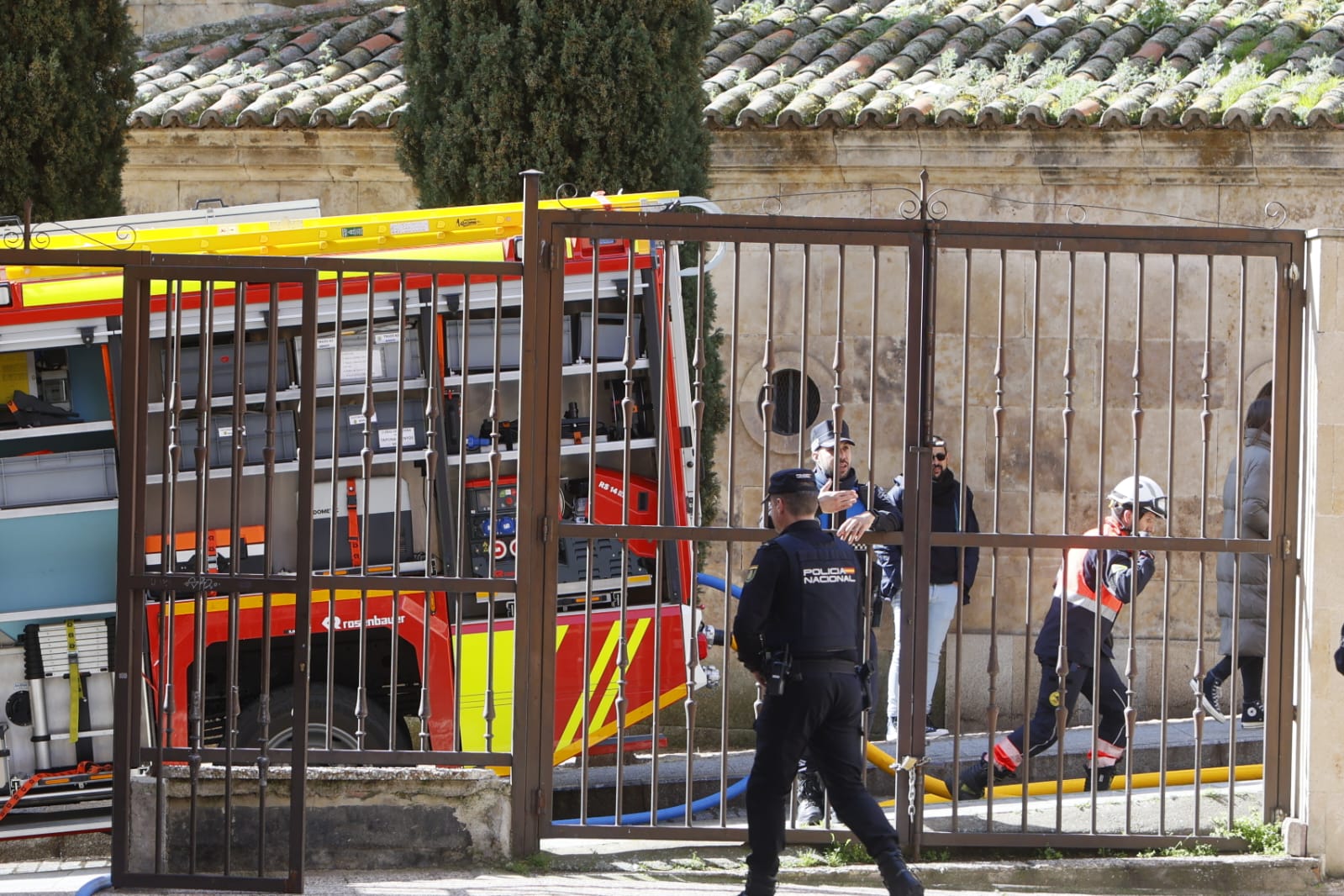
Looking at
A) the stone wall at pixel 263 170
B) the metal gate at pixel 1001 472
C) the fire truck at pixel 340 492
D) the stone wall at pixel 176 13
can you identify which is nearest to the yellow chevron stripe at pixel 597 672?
the fire truck at pixel 340 492

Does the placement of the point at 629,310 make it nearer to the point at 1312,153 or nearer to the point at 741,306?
the point at 741,306

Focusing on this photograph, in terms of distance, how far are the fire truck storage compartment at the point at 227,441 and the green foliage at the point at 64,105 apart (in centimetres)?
300

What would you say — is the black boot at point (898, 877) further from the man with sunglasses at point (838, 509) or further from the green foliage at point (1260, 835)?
the green foliage at point (1260, 835)

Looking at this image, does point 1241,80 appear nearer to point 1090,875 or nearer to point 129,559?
point 1090,875

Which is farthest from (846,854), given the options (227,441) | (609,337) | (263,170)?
(263,170)

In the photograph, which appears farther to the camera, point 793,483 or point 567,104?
point 567,104

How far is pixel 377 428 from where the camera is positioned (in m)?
7.79

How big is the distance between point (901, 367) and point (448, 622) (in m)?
4.65

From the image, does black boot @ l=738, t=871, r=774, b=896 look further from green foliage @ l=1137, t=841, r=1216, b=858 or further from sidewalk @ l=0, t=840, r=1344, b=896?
green foliage @ l=1137, t=841, r=1216, b=858

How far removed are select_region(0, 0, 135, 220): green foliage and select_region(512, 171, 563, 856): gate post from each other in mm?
5012

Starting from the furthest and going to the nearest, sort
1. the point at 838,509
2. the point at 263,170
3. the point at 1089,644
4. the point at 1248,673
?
the point at 263,170
the point at 1248,673
the point at 1089,644
the point at 838,509

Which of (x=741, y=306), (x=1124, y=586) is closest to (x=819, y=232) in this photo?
(x=1124, y=586)

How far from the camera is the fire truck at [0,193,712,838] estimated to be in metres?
7.28

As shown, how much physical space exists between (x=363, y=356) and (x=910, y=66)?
19.7 ft
